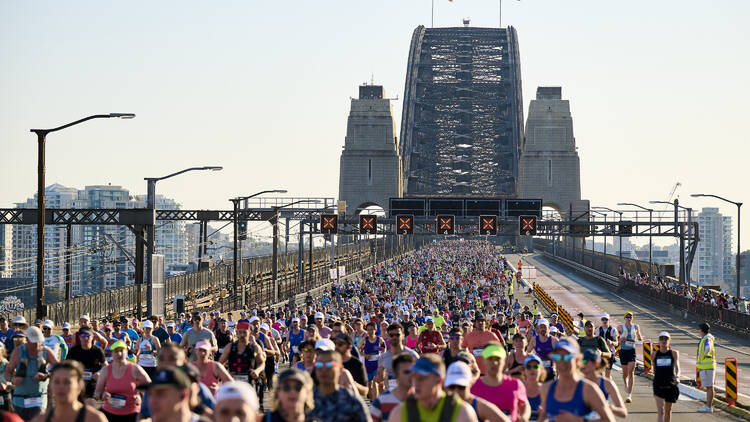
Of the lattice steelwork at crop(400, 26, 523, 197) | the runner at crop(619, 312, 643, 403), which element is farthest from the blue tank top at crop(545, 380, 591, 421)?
the lattice steelwork at crop(400, 26, 523, 197)

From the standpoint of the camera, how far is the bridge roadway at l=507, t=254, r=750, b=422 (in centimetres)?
2050

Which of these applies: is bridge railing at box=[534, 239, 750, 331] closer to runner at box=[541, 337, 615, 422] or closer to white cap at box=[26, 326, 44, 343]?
white cap at box=[26, 326, 44, 343]

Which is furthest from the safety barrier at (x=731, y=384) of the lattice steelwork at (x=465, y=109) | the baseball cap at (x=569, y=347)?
the lattice steelwork at (x=465, y=109)

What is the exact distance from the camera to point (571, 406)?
905 cm

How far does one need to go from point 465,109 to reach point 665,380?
175 m

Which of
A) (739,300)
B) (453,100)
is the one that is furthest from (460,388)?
(453,100)

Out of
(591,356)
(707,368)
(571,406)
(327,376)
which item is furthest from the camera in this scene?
(707,368)

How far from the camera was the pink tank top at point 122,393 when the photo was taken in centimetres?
1177

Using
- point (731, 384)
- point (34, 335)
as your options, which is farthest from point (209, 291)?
point (34, 335)

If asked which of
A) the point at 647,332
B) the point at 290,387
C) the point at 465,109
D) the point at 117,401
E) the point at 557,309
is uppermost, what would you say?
the point at 465,109

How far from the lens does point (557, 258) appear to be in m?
128

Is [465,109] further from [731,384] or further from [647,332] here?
[731,384]

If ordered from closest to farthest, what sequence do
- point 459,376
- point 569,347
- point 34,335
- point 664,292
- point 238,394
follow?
point 238,394, point 459,376, point 569,347, point 34,335, point 664,292

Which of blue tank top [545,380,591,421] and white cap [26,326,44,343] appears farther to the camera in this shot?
white cap [26,326,44,343]
